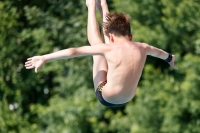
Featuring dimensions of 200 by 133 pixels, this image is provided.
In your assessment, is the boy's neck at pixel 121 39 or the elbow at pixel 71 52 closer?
the elbow at pixel 71 52

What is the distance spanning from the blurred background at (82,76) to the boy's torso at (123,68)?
13.0 feet

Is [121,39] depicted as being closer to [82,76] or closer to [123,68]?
[123,68]

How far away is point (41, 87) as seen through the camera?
11.8 meters

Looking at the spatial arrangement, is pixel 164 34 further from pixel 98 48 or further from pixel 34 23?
pixel 98 48

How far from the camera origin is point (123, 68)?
574 centimetres

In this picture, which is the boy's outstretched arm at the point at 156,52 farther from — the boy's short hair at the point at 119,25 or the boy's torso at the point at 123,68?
the boy's short hair at the point at 119,25

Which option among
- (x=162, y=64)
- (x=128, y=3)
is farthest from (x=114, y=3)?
(x=162, y=64)

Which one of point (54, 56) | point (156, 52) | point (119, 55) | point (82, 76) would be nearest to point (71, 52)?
point (54, 56)

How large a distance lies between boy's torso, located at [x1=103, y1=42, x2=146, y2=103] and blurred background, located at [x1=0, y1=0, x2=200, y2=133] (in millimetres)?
3948

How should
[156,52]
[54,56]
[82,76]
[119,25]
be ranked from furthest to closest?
[82,76] → [156,52] → [119,25] → [54,56]

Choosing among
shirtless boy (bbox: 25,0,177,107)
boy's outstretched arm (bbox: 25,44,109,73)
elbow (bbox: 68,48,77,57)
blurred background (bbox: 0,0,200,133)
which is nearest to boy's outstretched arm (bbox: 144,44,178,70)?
shirtless boy (bbox: 25,0,177,107)

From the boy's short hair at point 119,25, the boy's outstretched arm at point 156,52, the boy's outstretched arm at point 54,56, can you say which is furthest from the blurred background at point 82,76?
the boy's outstretched arm at point 54,56

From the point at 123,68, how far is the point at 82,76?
5.31 meters

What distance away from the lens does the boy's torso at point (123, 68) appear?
571 centimetres
